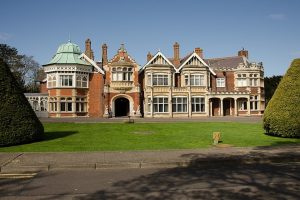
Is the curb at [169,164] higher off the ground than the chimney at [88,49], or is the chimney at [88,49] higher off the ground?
the chimney at [88,49]

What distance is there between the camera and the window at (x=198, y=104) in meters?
48.8

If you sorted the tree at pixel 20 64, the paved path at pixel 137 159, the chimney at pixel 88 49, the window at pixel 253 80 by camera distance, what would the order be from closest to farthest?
the paved path at pixel 137 159 → the chimney at pixel 88 49 → the window at pixel 253 80 → the tree at pixel 20 64

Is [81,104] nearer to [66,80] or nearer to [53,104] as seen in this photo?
[53,104]

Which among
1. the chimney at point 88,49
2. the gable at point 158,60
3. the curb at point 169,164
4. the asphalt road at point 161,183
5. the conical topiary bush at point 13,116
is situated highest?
the chimney at point 88,49

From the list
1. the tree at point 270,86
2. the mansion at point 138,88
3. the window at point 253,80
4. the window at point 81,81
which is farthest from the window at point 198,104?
the tree at point 270,86

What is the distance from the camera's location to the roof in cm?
5360

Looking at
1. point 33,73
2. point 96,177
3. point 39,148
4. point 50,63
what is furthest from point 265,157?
point 33,73

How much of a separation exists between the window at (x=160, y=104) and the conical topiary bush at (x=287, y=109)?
26772 millimetres

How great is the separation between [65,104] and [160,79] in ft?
44.5

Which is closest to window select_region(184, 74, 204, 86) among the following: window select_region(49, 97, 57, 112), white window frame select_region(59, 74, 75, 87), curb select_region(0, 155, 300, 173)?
white window frame select_region(59, 74, 75, 87)

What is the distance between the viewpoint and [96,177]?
9.97 metres

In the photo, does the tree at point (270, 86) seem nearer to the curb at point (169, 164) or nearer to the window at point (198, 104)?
the window at point (198, 104)

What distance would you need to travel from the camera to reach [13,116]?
15805mm

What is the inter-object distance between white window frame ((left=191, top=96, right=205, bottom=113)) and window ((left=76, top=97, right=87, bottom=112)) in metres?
15.3
